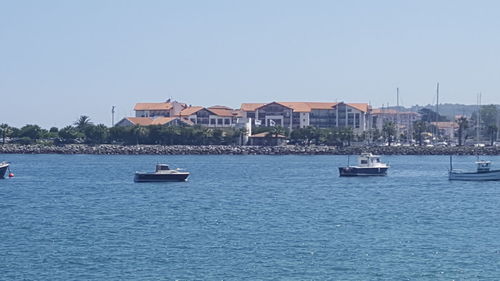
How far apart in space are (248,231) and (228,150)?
4324 inches

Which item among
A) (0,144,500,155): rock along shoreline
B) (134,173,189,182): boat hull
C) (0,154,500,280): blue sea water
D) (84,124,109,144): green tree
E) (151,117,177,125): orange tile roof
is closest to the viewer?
(0,154,500,280): blue sea water

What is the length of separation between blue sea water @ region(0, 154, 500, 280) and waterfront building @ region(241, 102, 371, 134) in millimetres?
109049

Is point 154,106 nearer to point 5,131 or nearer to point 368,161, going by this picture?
point 5,131

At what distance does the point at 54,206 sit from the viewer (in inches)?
2163

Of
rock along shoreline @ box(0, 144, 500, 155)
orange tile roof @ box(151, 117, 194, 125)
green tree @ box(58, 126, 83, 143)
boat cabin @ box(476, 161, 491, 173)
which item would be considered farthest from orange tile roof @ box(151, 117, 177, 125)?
boat cabin @ box(476, 161, 491, 173)

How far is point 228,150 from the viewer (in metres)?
152

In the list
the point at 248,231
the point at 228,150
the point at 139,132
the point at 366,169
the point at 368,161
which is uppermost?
the point at 139,132

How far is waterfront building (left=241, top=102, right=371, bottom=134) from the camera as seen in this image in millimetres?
184000

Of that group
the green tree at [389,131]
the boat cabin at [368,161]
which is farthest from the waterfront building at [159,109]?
the boat cabin at [368,161]

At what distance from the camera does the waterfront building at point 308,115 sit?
18400cm

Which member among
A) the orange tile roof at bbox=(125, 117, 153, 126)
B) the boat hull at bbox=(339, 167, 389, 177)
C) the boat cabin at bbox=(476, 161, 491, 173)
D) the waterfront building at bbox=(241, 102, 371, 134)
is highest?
the waterfront building at bbox=(241, 102, 371, 134)

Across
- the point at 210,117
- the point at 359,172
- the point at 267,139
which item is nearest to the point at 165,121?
the point at 210,117

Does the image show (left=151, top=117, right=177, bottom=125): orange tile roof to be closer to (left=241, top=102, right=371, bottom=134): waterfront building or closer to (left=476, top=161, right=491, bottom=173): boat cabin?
(left=241, top=102, right=371, bottom=134): waterfront building

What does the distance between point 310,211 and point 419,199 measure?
12.0 metres
